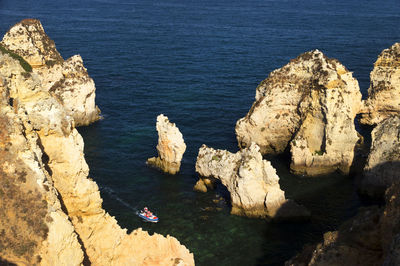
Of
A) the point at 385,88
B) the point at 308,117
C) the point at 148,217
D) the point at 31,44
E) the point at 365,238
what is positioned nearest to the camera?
the point at 365,238

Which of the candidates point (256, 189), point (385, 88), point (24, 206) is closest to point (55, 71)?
point (256, 189)

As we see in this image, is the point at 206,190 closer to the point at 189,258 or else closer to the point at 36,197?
the point at 189,258

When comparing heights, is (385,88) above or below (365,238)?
below

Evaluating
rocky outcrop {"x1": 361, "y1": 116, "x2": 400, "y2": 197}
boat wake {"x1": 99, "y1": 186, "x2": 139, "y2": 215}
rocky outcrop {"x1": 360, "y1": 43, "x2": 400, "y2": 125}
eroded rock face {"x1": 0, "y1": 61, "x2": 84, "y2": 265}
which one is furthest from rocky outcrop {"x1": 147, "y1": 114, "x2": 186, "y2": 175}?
eroded rock face {"x1": 0, "y1": 61, "x2": 84, "y2": 265}

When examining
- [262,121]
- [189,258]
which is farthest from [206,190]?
[189,258]

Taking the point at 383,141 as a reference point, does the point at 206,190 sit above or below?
below

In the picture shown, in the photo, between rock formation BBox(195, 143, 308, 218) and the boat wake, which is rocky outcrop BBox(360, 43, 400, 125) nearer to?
rock formation BBox(195, 143, 308, 218)

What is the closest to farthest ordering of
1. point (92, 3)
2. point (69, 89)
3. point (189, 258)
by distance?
point (189, 258), point (69, 89), point (92, 3)

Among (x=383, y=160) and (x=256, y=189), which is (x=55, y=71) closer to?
(x=256, y=189)
